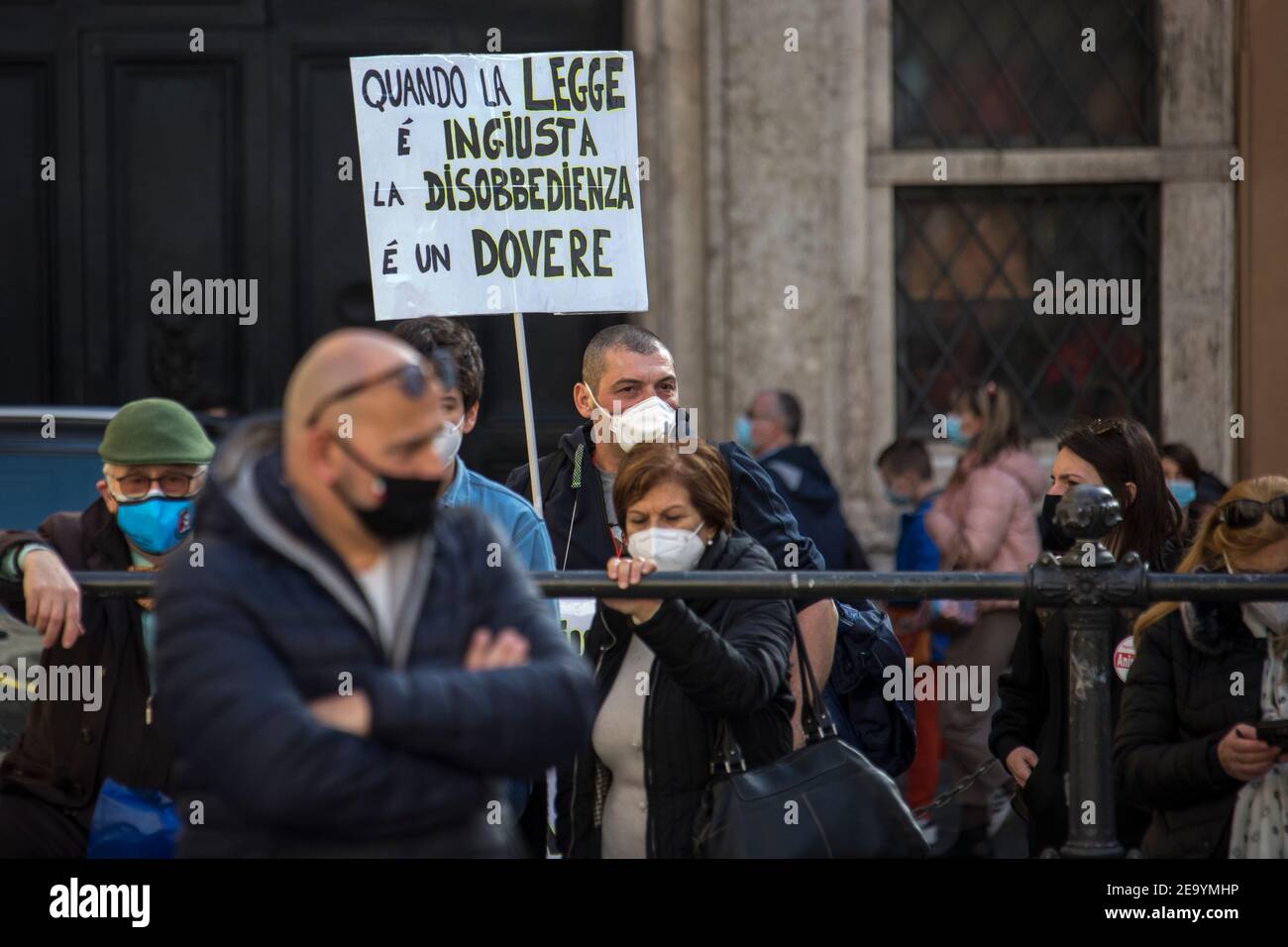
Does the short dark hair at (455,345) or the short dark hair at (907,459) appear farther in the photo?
the short dark hair at (907,459)

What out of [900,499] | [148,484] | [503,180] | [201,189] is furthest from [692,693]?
[201,189]

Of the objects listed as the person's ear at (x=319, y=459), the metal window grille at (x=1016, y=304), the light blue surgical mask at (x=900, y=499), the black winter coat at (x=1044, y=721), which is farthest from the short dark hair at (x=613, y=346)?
the metal window grille at (x=1016, y=304)

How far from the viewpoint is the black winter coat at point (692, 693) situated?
379 centimetres

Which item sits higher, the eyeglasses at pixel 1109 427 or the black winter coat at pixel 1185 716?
the eyeglasses at pixel 1109 427

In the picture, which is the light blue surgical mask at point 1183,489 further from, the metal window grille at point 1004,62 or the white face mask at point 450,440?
the white face mask at point 450,440

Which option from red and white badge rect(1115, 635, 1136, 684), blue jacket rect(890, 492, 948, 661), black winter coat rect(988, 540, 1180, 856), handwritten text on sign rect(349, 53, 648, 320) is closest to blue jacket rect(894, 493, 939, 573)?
blue jacket rect(890, 492, 948, 661)

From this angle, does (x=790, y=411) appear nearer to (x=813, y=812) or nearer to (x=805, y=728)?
(x=805, y=728)

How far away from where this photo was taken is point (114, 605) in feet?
14.2

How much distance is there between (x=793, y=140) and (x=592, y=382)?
4.30 meters

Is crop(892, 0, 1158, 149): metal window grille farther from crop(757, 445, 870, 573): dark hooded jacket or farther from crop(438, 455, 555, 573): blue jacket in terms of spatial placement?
crop(438, 455, 555, 573): blue jacket

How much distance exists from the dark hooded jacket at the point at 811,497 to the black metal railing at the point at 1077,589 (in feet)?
12.8

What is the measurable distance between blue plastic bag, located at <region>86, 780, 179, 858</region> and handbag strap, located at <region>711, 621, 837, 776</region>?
119cm

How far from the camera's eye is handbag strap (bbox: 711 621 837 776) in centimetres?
391
